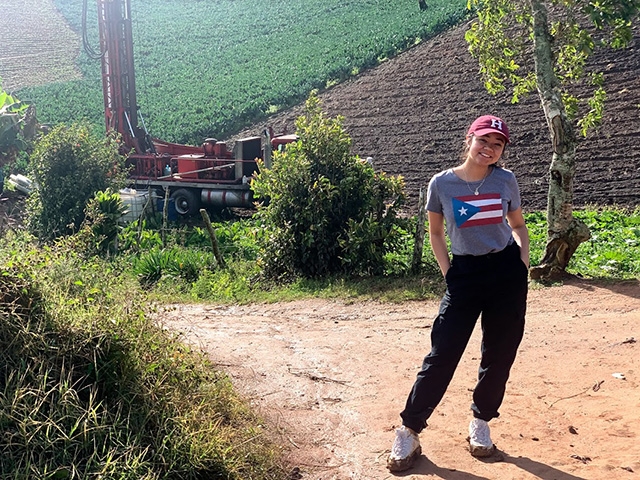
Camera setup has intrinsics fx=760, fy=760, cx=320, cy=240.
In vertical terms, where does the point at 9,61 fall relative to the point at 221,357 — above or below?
above

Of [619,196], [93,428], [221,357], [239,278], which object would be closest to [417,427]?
[93,428]

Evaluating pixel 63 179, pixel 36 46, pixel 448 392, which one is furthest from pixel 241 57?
pixel 448 392

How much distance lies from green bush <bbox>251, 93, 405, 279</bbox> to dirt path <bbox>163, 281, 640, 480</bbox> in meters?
2.34

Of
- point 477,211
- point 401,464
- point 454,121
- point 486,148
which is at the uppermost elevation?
point 486,148

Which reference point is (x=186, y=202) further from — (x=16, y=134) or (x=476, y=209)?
(x=476, y=209)

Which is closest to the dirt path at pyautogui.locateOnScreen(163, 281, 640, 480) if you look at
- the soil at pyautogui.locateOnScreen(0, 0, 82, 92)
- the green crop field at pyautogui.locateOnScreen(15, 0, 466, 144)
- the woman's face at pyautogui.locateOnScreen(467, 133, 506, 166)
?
the woman's face at pyautogui.locateOnScreen(467, 133, 506, 166)

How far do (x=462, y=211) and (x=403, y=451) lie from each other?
56.8 inches

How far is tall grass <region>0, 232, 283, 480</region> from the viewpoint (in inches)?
149

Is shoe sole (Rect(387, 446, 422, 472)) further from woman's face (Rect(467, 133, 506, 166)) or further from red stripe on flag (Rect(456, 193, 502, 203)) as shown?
woman's face (Rect(467, 133, 506, 166))

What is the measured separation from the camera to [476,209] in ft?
14.0

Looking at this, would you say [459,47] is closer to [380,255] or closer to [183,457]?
[380,255]

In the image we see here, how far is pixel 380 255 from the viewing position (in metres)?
11.2

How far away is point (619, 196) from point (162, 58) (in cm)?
3425

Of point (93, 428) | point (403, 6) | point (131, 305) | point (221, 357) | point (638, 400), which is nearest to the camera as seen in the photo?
point (93, 428)
